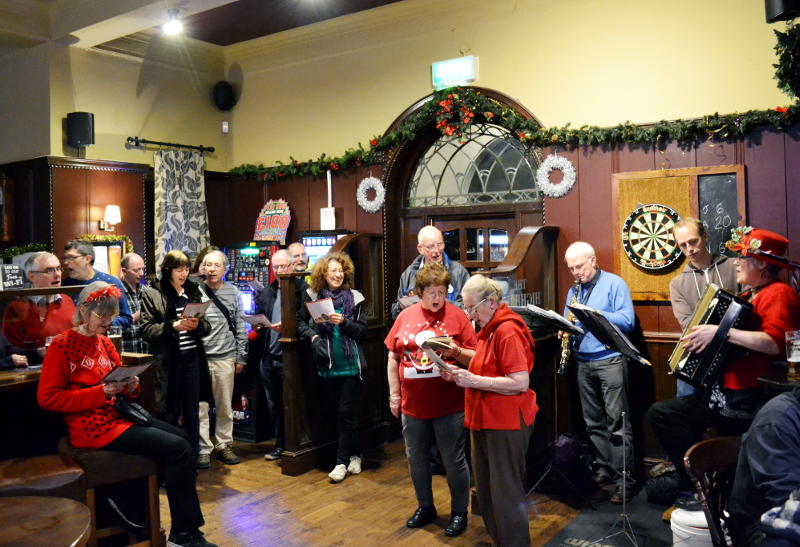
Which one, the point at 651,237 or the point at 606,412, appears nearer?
the point at 606,412

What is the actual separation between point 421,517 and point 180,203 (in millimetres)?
4906

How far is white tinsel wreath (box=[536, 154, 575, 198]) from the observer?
19.2ft

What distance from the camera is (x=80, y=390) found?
141 inches

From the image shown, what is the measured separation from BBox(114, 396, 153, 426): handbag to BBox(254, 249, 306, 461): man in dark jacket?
201cm

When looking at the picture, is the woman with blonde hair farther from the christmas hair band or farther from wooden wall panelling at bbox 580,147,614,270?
wooden wall panelling at bbox 580,147,614,270

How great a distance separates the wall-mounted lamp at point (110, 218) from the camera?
7520 mm

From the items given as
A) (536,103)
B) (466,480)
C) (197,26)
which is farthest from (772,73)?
(197,26)

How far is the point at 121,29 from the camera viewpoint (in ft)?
22.9

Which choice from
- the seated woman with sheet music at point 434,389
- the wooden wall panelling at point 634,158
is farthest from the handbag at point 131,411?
the wooden wall panelling at point 634,158

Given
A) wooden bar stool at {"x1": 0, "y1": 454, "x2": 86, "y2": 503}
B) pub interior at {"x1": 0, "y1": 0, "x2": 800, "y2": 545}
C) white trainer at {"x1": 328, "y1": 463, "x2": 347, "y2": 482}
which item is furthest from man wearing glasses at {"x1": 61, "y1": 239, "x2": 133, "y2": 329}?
Result: white trainer at {"x1": 328, "y1": 463, "x2": 347, "y2": 482}

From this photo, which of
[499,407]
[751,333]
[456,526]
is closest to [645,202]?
[751,333]

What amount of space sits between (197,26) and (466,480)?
5.69m

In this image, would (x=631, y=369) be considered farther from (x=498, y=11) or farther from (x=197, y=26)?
(x=197, y=26)

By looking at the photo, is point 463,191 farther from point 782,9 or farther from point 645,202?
point 782,9
